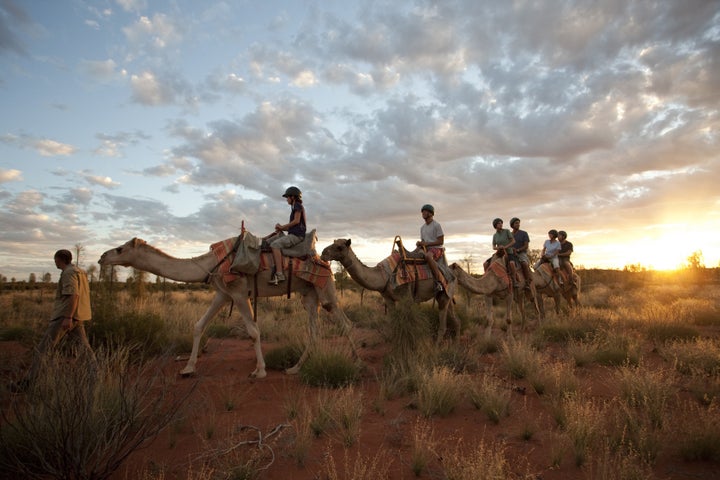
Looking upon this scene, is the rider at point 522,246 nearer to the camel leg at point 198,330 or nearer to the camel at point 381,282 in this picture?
the camel at point 381,282

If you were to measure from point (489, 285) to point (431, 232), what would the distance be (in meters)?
2.89

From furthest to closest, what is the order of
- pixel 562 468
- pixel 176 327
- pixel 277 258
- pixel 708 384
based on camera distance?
pixel 176 327 → pixel 277 258 → pixel 708 384 → pixel 562 468

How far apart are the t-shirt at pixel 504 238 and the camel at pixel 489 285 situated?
2.07ft

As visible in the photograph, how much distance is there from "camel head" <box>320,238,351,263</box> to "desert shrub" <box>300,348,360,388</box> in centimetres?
206

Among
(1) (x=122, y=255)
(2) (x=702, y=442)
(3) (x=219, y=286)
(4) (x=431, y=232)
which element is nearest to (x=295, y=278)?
(3) (x=219, y=286)

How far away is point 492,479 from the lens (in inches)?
160

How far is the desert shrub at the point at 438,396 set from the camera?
6594mm

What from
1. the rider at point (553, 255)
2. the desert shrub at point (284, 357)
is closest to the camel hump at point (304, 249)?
the desert shrub at point (284, 357)

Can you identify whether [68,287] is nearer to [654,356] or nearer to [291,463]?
[291,463]

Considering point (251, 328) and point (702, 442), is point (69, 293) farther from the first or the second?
point (702, 442)

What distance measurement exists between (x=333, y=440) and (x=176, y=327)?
979 centimetres

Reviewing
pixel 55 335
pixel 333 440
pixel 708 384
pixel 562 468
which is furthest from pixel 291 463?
pixel 708 384

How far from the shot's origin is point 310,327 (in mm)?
9719

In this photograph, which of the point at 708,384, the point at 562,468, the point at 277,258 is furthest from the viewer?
the point at 277,258
